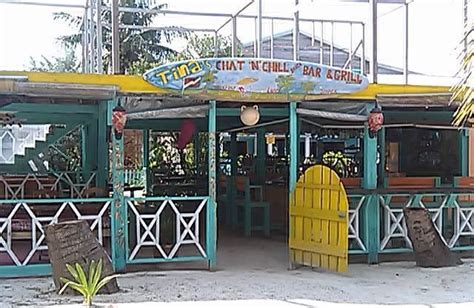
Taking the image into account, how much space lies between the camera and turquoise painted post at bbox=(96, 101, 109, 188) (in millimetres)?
10830

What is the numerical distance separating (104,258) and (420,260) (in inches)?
163

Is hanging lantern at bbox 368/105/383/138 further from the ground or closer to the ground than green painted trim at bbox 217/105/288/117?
closer to the ground

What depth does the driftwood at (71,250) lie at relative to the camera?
7.01 meters

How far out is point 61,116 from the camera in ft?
36.9

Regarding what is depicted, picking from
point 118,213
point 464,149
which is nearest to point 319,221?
point 118,213

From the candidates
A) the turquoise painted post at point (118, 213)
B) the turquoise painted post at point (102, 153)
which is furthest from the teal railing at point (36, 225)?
the turquoise painted post at point (102, 153)

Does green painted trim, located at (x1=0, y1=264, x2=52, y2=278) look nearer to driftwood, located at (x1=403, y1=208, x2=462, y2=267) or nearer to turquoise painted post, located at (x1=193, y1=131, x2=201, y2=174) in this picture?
driftwood, located at (x1=403, y1=208, x2=462, y2=267)

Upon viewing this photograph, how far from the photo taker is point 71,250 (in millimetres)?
7090

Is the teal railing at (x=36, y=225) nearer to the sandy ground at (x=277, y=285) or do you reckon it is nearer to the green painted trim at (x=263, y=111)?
the sandy ground at (x=277, y=285)

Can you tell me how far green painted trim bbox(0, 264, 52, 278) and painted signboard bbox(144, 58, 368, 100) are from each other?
2555 millimetres

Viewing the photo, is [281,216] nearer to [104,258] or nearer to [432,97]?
[432,97]

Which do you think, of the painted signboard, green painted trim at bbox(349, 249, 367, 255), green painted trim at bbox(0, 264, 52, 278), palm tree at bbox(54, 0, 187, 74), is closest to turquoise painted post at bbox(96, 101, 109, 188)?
the painted signboard

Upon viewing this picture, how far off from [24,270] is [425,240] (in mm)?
5046

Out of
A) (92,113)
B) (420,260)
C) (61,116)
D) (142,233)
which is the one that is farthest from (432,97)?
(61,116)
